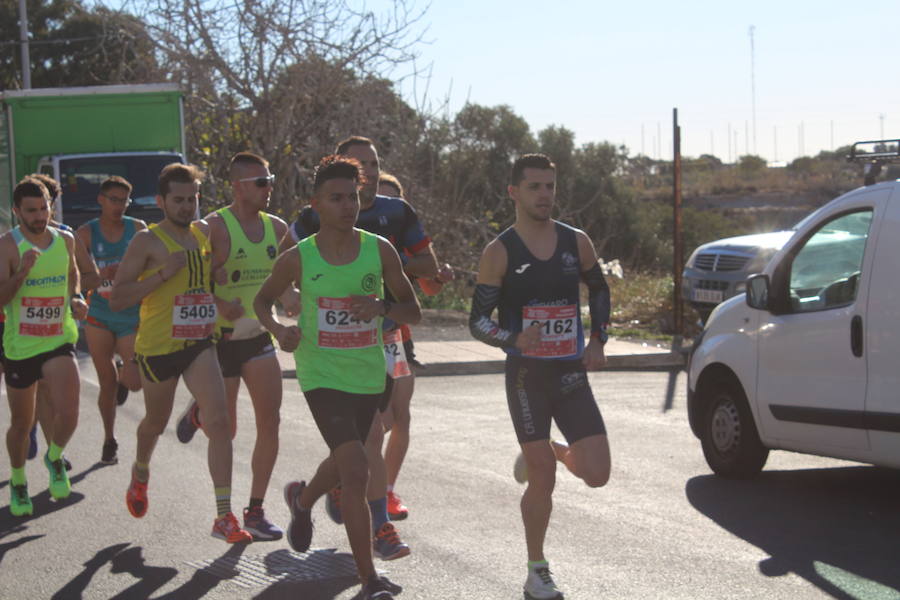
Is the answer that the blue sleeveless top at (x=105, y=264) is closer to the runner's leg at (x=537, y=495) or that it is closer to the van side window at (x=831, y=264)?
the runner's leg at (x=537, y=495)

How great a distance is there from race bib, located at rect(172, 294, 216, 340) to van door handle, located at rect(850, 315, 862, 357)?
351 centimetres

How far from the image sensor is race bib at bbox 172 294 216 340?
22.5ft

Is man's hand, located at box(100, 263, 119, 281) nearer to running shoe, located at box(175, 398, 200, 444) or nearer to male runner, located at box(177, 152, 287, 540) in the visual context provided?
running shoe, located at box(175, 398, 200, 444)

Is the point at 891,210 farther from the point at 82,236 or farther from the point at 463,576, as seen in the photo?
the point at 82,236

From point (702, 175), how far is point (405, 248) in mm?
50543

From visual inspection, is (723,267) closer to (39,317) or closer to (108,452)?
(108,452)

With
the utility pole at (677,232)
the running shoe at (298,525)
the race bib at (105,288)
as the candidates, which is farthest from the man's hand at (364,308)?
the utility pole at (677,232)

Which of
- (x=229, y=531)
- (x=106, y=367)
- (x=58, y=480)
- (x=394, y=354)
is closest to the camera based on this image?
(x=229, y=531)

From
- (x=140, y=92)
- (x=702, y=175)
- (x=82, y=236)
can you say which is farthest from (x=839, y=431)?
(x=702, y=175)

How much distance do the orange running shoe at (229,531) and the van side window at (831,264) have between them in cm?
354

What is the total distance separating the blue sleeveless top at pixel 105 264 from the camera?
9109 mm

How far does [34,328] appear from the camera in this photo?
7.64m

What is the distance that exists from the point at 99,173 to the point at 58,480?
12162 mm

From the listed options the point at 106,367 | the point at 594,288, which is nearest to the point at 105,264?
the point at 106,367
